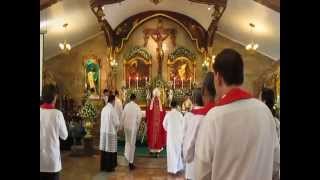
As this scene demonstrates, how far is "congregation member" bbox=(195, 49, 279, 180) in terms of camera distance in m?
1.83

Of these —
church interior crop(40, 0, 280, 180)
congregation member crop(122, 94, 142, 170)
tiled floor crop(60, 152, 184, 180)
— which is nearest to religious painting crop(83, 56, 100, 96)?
church interior crop(40, 0, 280, 180)

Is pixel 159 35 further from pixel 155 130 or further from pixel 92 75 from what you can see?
pixel 155 130

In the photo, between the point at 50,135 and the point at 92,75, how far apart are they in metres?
10.9

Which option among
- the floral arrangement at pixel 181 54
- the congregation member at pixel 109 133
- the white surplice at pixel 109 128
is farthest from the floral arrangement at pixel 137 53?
the white surplice at pixel 109 128

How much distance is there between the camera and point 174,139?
28.7 feet

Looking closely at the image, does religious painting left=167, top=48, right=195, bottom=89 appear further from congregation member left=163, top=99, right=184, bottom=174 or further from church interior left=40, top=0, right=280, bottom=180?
congregation member left=163, top=99, right=184, bottom=174

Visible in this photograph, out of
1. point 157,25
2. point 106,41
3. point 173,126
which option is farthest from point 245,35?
point 173,126

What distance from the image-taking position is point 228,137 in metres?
1.83

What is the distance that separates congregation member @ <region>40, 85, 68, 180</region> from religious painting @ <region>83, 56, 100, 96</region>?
34.5 ft

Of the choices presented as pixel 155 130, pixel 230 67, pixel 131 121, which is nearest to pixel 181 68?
pixel 155 130

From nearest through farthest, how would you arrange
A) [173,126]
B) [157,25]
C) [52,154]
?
[52,154], [173,126], [157,25]
